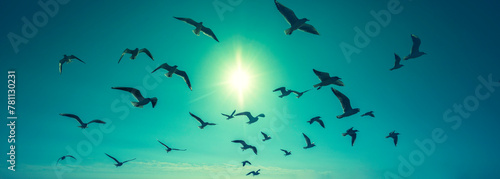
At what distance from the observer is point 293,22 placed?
13.7 metres

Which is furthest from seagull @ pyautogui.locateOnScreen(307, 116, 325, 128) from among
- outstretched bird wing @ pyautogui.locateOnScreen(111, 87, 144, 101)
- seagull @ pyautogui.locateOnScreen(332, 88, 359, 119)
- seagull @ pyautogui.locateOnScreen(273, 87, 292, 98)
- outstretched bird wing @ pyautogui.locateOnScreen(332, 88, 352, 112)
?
outstretched bird wing @ pyautogui.locateOnScreen(111, 87, 144, 101)

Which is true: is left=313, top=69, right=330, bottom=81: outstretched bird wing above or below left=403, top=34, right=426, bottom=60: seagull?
below

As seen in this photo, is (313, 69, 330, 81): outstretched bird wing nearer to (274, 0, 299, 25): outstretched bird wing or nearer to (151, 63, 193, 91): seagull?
(274, 0, 299, 25): outstretched bird wing

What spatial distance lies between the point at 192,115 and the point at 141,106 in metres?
5.44

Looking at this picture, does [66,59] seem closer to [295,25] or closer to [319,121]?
[295,25]

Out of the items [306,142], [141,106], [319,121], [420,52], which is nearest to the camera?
[141,106]

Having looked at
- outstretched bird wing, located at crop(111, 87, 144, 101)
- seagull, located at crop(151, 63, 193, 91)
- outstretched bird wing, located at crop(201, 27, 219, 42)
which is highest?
outstretched bird wing, located at crop(201, 27, 219, 42)

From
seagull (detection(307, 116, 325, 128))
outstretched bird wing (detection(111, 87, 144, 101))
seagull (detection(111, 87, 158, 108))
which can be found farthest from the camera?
seagull (detection(307, 116, 325, 128))

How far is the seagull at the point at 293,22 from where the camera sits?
506 inches

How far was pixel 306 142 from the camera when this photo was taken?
2431 centimetres

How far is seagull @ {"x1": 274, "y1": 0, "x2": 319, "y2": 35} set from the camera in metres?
12.8

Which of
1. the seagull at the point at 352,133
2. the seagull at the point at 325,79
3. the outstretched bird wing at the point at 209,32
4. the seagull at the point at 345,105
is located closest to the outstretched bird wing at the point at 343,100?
the seagull at the point at 345,105

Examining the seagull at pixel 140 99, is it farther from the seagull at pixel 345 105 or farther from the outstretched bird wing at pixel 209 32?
the seagull at pixel 345 105

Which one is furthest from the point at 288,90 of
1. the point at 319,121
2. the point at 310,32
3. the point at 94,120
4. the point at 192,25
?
the point at 94,120
